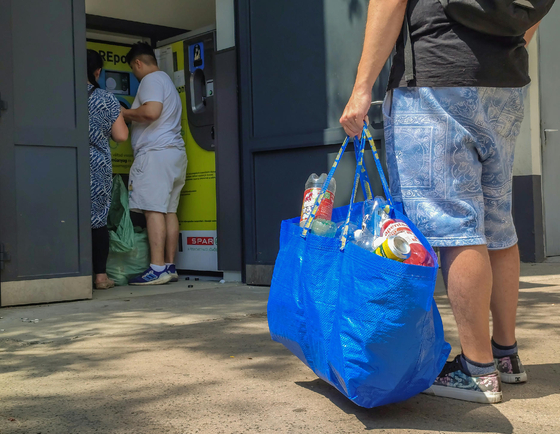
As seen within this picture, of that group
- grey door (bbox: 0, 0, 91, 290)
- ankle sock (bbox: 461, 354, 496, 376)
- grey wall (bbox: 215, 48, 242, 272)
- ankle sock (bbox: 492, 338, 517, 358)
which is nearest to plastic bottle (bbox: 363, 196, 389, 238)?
ankle sock (bbox: 461, 354, 496, 376)

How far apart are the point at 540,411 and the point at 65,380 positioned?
5.04 feet

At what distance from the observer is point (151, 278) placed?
4.96 m

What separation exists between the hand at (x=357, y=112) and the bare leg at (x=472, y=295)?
1.49ft

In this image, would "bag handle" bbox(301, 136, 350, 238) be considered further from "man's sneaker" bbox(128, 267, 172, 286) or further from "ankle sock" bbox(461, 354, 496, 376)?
"man's sneaker" bbox(128, 267, 172, 286)

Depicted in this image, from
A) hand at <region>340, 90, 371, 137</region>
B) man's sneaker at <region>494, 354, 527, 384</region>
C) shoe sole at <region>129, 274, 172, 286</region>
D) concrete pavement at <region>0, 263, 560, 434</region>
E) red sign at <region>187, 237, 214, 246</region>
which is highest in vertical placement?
hand at <region>340, 90, 371, 137</region>

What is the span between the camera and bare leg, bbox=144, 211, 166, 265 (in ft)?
16.4

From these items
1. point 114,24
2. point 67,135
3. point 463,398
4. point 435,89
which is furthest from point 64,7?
point 463,398

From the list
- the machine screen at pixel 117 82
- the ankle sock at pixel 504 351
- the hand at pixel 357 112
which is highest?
the machine screen at pixel 117 82

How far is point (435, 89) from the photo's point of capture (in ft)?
6.00

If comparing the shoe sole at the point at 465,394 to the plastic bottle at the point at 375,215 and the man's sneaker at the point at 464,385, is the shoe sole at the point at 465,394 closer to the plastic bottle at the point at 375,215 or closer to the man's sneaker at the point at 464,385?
the man's sneaker at the point at 464,385

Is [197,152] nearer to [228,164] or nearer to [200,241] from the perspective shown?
[228,164]

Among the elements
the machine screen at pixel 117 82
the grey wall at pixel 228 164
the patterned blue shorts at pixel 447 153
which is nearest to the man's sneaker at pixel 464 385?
the patterned blue shorts at pixel 447 153

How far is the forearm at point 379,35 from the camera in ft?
5.97

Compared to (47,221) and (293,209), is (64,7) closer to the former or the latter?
(47,221)
